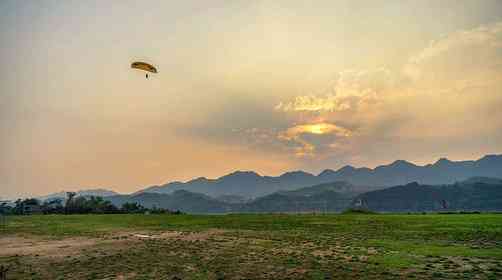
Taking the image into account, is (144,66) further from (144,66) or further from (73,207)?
(73,207)

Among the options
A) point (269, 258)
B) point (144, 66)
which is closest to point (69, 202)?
point (144, 66)

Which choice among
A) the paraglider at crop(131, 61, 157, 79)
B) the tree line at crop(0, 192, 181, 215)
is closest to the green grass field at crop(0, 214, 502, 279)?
the paraglider at crop(131, 61, 157, 79)

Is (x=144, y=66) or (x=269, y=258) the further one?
(x=144, y=66)

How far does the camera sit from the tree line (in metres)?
141

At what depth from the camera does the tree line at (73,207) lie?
5551 inches

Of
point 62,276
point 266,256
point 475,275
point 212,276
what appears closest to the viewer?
A: point 475,275

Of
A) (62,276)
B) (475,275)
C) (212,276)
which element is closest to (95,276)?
(62,276)

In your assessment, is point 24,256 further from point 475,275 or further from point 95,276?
point 475,275

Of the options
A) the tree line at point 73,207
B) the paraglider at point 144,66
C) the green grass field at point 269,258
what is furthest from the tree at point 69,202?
the green grass field at point 269,258

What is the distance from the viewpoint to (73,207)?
467 ft

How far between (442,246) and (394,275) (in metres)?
13.6

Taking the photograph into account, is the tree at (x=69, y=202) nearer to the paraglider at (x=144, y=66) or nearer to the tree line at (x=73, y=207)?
the tree line at (x=73, y=207)

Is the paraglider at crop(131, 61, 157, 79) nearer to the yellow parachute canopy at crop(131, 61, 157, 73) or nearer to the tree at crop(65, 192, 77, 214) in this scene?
the yellow parachute canopy at crop(131, 61, 157, 73)

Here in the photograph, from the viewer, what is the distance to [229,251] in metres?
32.8
